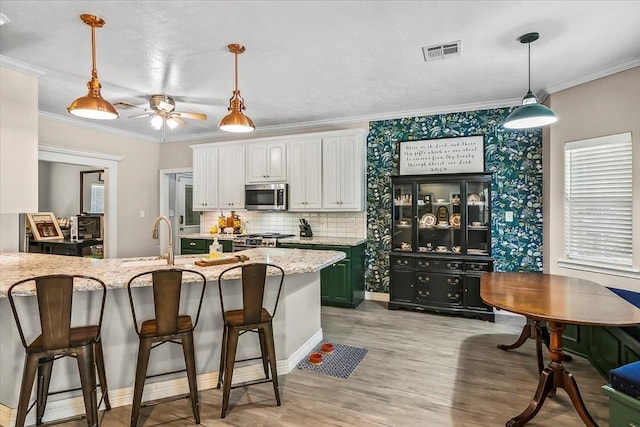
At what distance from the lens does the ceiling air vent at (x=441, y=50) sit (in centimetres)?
280

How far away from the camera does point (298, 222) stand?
17.9 ft

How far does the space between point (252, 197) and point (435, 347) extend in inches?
135

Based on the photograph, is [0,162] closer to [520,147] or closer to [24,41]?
[24,41]

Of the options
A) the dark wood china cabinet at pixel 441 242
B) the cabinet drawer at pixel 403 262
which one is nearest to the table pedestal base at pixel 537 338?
the dark wood china cabinet at pixel 441 242

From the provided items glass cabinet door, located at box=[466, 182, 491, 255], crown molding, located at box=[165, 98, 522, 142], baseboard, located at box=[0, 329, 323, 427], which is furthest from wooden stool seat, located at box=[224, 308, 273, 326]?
crown molding, located at box=[165, 98, 522, 142]

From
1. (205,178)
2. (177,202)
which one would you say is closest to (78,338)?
(205,178)

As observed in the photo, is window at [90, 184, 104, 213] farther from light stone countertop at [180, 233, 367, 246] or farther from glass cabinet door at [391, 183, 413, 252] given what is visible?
glass cabinet door at [391, 183, 413, 252]

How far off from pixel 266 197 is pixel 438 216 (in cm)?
256

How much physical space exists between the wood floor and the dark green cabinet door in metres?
0.98

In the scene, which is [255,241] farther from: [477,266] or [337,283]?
[477,266]

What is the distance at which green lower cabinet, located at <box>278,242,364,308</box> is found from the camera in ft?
14.7

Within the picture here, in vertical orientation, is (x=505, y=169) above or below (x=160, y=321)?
above

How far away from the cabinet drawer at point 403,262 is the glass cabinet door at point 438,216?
19cm

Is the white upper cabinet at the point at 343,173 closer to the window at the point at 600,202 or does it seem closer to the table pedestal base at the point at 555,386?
the window at the point at 600,202
